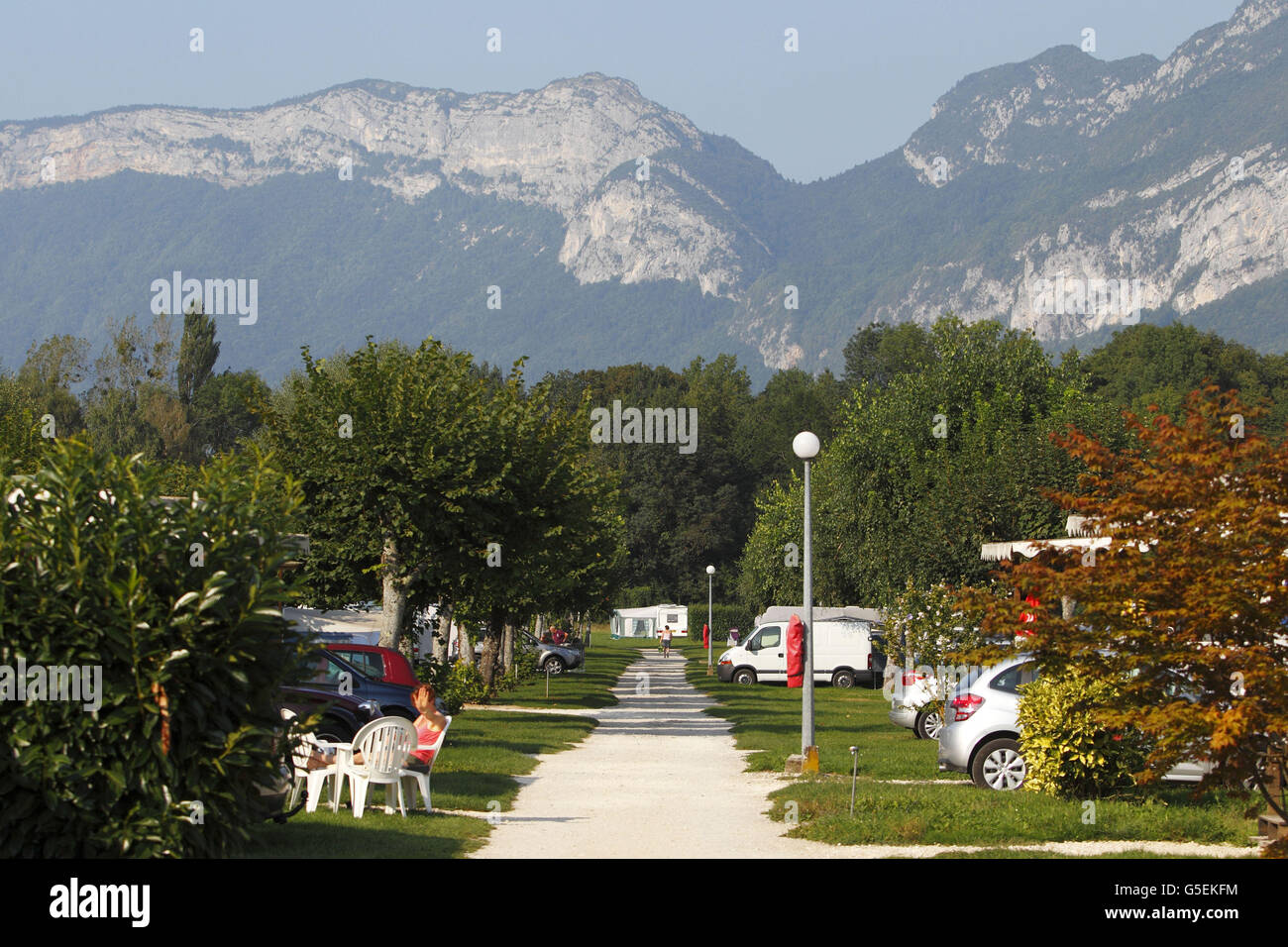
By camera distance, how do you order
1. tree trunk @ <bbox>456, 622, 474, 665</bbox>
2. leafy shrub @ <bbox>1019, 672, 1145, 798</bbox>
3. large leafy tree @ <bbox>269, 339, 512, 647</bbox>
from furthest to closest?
tree trunk @ <bbox>456, 622, 474, 665</bbox>, large leafy tree @ <bbox>269, 339, 512, 647</bbox>, leafy shrub @ <bbox>1019, 672, 1145, 798</bbox>

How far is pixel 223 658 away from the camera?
912cm

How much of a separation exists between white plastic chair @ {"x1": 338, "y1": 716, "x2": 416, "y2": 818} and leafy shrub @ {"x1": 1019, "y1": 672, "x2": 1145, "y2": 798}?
6.43 meters

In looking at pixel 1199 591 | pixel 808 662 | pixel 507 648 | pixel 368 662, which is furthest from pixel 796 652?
pixel 507 648

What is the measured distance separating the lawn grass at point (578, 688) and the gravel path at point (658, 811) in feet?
30.0

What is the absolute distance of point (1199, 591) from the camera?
31.8 ft

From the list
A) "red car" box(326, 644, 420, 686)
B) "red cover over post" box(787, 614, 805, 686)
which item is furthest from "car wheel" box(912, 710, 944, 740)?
"red car" box(326, 644, 420, 686)

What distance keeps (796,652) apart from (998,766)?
571 cm

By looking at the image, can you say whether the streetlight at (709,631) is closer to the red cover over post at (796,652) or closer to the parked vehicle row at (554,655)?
the parked vehicle row at (554,655)

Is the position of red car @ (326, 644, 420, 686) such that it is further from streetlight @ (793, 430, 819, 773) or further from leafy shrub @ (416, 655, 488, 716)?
streetlight @ (793, 430, 819, 773)

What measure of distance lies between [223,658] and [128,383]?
81.7 metres

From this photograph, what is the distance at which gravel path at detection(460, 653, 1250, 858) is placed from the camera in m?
11.4

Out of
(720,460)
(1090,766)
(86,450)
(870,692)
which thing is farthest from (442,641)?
(720,460)
